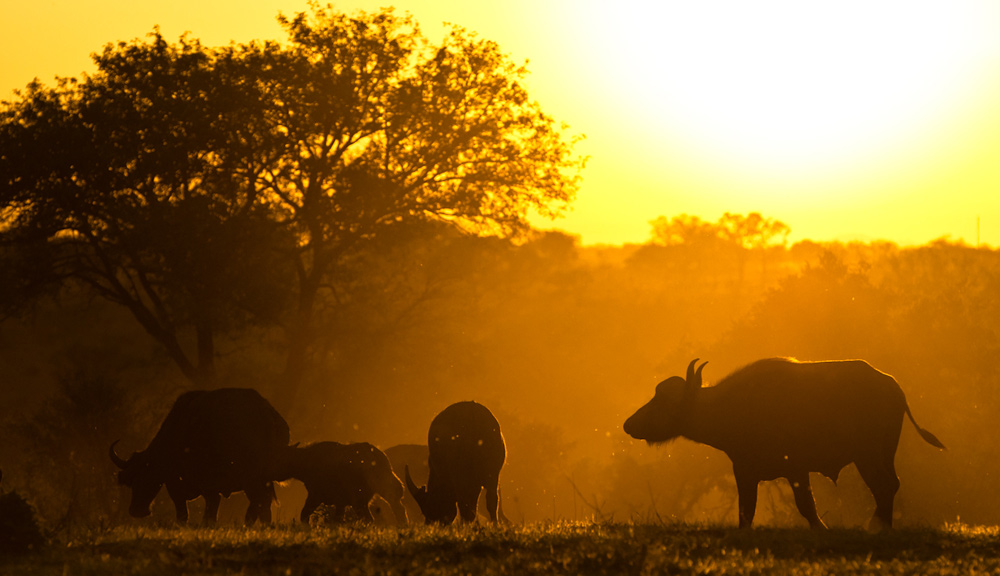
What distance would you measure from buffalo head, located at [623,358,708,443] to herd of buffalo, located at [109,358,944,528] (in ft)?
0.05

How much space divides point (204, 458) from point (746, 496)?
850 centimetres

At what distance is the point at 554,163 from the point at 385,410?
12803 millimetres

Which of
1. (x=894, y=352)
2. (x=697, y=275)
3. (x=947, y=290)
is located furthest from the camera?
(x=697, y=275)

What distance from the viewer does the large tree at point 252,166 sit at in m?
27.0

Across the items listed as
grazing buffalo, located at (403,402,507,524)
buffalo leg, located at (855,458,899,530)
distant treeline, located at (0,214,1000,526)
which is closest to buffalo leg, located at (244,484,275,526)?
grazing buffalo, located at (403,402,507,524)

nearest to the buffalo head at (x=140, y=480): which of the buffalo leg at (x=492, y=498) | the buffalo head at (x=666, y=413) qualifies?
the buffalo leg at (x=492, y=498)

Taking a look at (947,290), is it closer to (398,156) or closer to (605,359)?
(398,156)

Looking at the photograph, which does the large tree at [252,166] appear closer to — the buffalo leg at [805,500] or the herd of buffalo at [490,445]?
the herd of buffalo at [490,445]

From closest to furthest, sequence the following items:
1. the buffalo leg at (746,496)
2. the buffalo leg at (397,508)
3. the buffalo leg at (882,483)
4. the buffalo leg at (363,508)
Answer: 1. the buffalo leg at (882,483)
2. the buffalo leg at (746,496)
3. the buffalo leg at (363,508)
4. the buffalo leg at (397,508)

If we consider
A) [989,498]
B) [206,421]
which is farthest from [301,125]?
[989,498]

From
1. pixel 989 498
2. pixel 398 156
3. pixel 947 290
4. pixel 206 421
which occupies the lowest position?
pixel 989 498

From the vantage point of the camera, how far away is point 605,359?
61.0m

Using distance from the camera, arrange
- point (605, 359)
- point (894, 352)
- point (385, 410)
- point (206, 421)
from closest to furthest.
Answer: point (206, 421) < point (894, 352) < point (385, 410) < point (605, 359)

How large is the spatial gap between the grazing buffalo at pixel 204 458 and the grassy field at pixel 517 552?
18.8 feet
